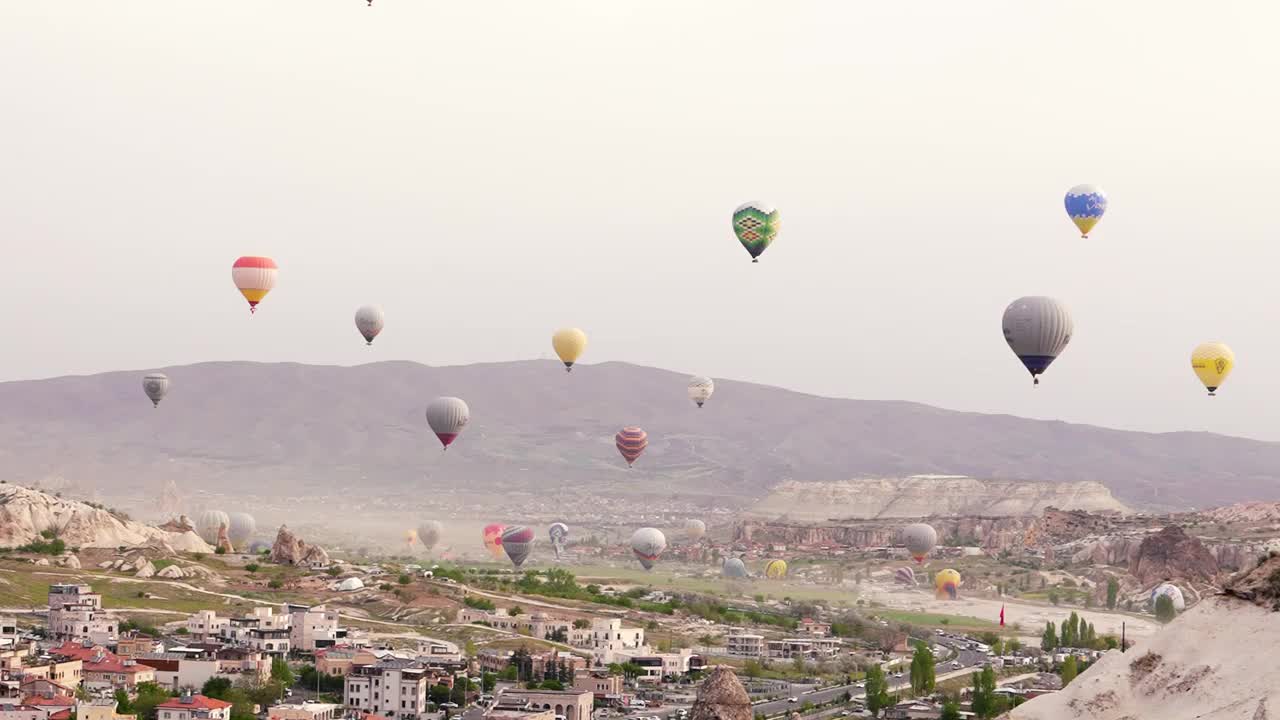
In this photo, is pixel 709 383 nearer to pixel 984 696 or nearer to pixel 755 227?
pixel 755 227

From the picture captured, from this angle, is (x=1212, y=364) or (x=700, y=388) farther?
(x=700, y=388)

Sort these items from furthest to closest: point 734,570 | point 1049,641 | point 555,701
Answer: point 734,570 → point 1049,641 → point 555,701

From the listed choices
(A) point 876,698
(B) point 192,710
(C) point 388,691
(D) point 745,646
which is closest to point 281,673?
(C) point 388,691

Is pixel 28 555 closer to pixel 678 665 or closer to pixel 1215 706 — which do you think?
pixel 678 665

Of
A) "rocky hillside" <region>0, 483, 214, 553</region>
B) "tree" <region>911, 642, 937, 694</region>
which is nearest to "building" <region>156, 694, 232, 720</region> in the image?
"tree" <region>911, 642, 937, 694</region>

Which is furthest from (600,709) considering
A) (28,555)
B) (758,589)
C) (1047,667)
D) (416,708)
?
(758,589)

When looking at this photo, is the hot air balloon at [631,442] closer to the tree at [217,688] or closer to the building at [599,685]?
the building at [599,685]

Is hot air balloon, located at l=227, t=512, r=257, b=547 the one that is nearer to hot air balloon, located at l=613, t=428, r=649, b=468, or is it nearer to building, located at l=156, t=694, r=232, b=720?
hot air balloon, located at l=613, t=428, r=649, b=468
